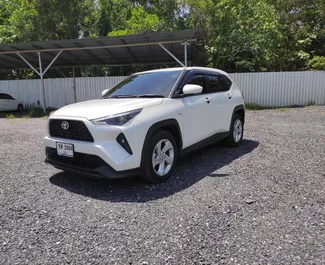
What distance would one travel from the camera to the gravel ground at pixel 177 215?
242cm

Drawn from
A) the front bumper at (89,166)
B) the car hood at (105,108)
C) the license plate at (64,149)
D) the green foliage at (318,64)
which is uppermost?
the green foliage at (318,64)

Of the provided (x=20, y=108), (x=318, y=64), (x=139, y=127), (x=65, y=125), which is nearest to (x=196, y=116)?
(x=139, y=127)

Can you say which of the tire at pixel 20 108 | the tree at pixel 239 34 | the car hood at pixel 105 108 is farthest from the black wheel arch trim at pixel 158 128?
the tire at pixel 20 108

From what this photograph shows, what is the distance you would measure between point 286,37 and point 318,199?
57.7 ft

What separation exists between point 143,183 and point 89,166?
834 mm

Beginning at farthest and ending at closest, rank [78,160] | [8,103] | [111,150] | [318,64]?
[8,103]
[318,64]
[78,160]
[111,150]

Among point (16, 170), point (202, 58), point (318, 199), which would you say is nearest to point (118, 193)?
point (16, 170)

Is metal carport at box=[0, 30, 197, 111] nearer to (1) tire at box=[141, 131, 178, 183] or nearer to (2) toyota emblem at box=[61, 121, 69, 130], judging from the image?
(1) tire at box=[141, 131, 178, 183]

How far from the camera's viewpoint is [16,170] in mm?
4793

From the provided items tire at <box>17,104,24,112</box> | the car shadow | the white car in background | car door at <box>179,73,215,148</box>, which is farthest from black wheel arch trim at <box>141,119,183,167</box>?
tire at <box>17,104,24,112</box>

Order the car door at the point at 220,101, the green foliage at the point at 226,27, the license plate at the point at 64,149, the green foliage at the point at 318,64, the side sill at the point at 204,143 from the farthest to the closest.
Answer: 1. the green foliage at the point at 226,27
2. the green foliage at the point at 318,64
3. the car door at the point at 220,101
4. the side sill at the point at 204,143
5. the license plate at the point at 64,149

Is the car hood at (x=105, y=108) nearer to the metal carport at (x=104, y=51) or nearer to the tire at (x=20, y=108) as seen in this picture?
the metal carport at (x=104, y=51)

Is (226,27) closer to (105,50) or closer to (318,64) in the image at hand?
(318,64)

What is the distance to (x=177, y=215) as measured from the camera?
3076mm
